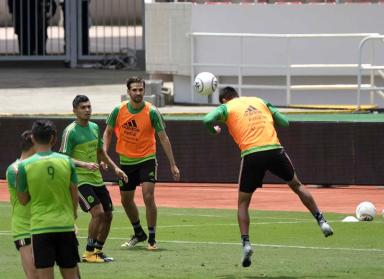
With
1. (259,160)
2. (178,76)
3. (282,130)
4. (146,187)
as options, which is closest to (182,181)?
(282,130)

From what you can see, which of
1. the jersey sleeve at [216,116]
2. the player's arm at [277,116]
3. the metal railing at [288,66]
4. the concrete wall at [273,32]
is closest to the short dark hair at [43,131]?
the jersey sleeve at [216,116]

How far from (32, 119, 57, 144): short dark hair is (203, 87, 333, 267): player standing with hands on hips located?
13.2ft

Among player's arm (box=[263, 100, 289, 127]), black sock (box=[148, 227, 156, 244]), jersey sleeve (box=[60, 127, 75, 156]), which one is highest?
player's arm (box=[263, 100, 289, 127])

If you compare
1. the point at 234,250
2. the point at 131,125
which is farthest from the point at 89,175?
the point at 234,250

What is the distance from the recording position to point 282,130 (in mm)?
23953

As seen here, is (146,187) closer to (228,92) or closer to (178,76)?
(228,92)

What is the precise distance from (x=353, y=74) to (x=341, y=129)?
558cm

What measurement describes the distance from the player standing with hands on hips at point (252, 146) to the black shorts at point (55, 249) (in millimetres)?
3681

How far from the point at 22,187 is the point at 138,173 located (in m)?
5.57

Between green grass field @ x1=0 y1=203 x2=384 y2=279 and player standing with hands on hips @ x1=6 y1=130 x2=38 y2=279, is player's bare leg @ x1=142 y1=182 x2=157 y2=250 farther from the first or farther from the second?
player standing with hands on hips @ x1=6 y1=130 x2=38 y2=279

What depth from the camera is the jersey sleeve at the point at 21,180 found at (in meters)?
10.4

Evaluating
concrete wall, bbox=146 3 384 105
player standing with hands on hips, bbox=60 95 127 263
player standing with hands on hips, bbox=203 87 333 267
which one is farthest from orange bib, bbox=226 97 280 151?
concrete wall, bbox=146 3 384 105

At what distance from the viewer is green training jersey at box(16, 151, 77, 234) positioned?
10375 mm

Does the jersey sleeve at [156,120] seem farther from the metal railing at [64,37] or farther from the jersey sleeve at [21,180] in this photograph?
the metal railing at [64,37]
